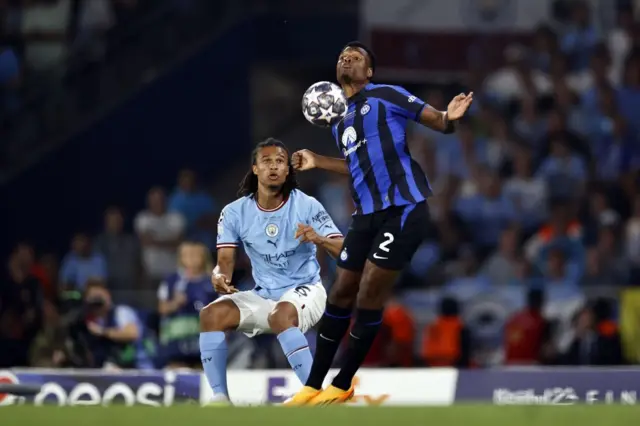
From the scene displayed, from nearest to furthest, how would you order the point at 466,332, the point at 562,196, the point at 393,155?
the point at 393,155 → the point at 466,332 → the point at 562,196

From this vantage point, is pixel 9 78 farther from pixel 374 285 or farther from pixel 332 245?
pixel 374 285

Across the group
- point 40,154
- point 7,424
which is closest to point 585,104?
point 40,154

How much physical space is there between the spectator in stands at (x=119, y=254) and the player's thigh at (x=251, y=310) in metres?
6.63

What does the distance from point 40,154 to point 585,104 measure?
657cm

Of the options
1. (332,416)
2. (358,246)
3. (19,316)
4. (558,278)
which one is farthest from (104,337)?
(332,416)

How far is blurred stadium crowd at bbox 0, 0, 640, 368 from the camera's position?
1412cm

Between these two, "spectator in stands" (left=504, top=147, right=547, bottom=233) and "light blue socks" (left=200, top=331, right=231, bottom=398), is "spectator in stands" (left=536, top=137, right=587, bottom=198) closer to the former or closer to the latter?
"spectator in stands" (left=504, top=147, right=547, bottom=233)

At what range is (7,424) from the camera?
668 cm

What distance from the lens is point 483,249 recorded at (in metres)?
16.2

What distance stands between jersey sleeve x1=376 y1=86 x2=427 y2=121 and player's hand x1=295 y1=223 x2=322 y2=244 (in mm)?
981

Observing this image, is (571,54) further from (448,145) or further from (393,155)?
(393,155)

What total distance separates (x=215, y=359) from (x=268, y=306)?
506 mm

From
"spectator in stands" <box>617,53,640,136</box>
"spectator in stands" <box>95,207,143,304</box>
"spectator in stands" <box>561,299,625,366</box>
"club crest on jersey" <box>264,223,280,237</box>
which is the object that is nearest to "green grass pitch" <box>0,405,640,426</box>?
"club crest on jersey" <box>264,223,280,237</box>

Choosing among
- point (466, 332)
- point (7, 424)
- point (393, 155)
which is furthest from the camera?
point (466, 332)
